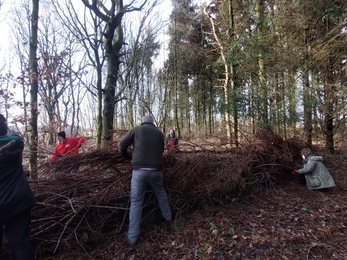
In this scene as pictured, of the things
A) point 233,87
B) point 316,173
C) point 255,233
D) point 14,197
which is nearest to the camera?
point 14,197

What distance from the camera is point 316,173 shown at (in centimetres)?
561

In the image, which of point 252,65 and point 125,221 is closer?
point 125,221

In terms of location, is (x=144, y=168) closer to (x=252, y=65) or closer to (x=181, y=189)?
(x=181, y=189)

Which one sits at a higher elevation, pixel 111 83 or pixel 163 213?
pixel 111 83

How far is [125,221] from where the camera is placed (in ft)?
13.4

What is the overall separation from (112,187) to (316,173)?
15.6 ft

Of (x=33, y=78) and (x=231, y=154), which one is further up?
(x=33, y=78)

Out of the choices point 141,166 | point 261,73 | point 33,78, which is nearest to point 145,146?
point 141,166

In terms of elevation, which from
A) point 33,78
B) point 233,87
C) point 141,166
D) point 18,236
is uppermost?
point 233,87

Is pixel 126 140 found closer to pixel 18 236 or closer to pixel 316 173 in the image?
pixel 18 236

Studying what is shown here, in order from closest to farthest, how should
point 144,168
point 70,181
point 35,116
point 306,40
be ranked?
point 144,168
point 70,181
point 35,116
point 306,40

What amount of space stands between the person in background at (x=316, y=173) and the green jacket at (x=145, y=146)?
151 inches

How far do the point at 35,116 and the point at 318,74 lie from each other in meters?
9.32

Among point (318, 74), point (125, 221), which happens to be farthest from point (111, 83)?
point (318, 74)
